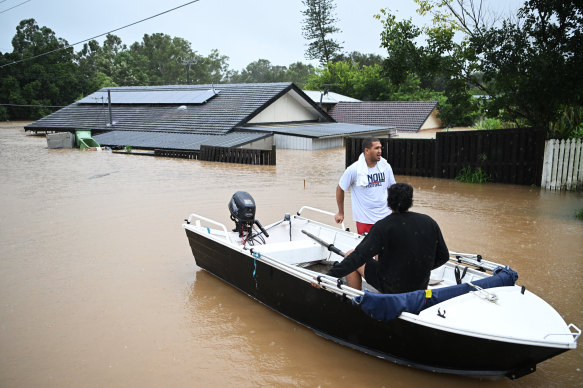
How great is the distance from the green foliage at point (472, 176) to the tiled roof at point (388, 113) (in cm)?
1826

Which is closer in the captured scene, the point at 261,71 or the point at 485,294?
the point at 485,294

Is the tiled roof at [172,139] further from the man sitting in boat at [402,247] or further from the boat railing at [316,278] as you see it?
the man sitting in boat at [402,247]

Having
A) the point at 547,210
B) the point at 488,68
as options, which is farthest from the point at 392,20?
the point at 547,210

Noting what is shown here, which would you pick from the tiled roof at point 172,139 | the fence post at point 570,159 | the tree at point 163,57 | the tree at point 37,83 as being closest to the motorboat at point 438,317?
the fence post at point 570,159

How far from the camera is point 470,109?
1504cm

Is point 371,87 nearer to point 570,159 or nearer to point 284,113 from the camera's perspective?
point 284,113

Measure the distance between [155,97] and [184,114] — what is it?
4456 millimetres

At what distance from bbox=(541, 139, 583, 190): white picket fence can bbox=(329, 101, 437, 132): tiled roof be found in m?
19.7

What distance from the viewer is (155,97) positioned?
104 ft

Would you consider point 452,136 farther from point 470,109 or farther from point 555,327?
point 555,327

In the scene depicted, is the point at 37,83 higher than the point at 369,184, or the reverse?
the point at 37,83

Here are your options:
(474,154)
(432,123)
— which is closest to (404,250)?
(474,154)

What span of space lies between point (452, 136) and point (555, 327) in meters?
11.9

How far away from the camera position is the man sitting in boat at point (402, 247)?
4.29 metres
